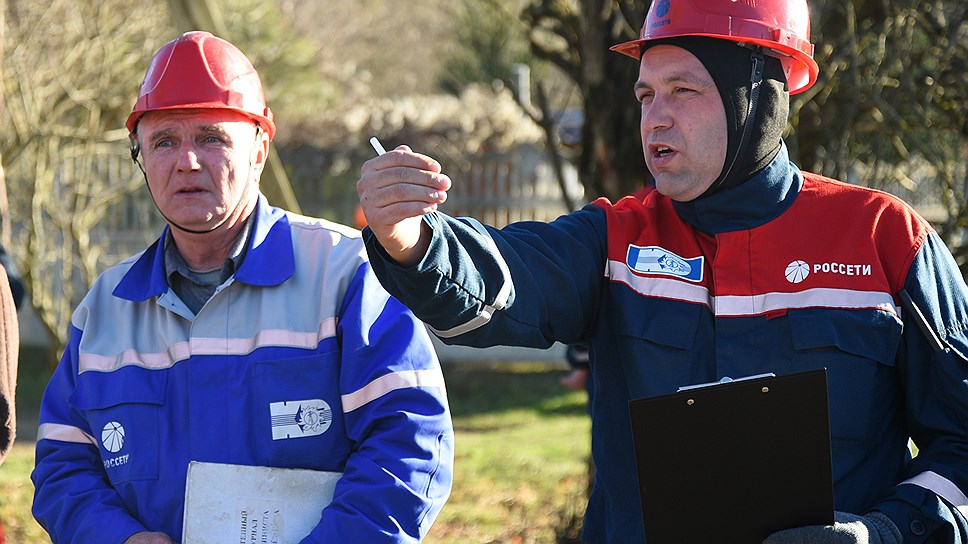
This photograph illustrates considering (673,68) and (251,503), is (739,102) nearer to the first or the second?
(673,68)

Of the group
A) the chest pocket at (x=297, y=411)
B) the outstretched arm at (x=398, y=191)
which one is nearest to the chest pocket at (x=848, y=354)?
the outstretched arm at (x=398, y=191)

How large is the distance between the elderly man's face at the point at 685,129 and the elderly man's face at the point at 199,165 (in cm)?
114

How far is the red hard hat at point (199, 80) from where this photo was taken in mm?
2875

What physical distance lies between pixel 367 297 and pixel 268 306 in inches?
9.9

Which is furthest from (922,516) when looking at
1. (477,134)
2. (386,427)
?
(477,134)

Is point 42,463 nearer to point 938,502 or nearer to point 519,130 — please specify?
point 938,502

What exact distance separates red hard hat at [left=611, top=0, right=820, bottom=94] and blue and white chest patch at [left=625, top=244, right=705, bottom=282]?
17.4 inches

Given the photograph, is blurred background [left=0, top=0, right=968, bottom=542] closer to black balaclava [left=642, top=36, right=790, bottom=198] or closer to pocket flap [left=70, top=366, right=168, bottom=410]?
black balaclava [left=642, top=36, right=790, bottom=198]

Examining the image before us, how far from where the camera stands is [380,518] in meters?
2.59

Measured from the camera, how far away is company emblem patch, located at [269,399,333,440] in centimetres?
270

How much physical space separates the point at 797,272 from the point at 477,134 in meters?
10.7

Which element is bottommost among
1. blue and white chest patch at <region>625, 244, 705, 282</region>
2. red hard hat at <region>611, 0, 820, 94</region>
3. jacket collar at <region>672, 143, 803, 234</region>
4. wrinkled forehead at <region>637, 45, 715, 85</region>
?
blue and white chest patch at <region>625, 244, 705, 282</region>

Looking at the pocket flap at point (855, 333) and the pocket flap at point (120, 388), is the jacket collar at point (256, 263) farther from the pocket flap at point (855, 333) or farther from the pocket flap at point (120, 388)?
the pocket flap at point (855, 333)

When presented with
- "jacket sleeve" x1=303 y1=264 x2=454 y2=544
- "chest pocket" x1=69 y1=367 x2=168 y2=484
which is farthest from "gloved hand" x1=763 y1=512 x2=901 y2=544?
"chest pocket" x1=69 y1=367 x2=168 y2=484
